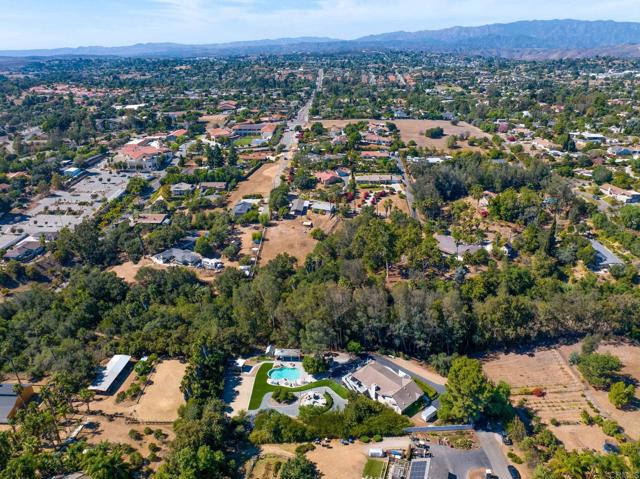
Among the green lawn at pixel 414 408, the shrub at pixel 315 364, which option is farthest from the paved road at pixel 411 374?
the shrub at pixel 315 364

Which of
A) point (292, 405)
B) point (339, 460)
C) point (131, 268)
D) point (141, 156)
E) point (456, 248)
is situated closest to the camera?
point (339, 460)

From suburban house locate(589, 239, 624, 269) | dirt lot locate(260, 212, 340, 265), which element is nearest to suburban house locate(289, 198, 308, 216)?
dirt lot locate(260, 212, 340, 265)

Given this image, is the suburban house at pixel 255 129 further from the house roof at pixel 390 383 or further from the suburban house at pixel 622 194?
the house roof at pixel 390 383

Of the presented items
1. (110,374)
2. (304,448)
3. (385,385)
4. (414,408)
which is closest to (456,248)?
(385,385)

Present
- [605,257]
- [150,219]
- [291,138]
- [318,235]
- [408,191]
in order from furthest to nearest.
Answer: [291,138], [408,191], [150,219], [318,235], [605,257]

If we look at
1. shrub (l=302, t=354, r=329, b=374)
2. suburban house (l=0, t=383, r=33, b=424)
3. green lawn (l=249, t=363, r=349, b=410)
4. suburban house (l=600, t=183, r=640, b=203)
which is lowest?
green lawn (l=249, t=363, r=349, b=410)

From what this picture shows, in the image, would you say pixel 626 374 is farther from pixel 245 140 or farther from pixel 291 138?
pixel 245 140

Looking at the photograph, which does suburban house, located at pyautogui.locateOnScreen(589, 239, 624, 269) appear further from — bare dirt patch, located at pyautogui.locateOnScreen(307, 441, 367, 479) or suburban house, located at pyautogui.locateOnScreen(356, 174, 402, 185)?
bare dirt patch, located at pyautogui.locateOnScreen(307, 441, 367, 479)
